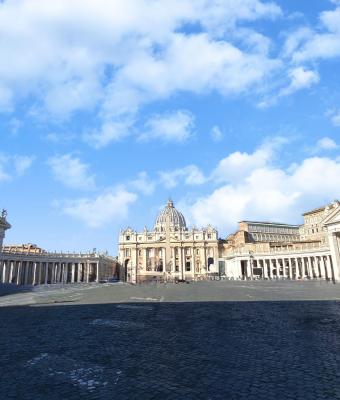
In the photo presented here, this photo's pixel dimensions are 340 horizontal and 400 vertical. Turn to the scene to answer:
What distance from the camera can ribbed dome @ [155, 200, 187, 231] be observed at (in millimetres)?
162500

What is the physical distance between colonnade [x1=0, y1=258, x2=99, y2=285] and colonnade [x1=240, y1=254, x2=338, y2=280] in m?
46.0

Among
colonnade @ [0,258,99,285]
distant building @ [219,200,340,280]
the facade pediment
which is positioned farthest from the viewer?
colonnade @ [0,258,99,285]

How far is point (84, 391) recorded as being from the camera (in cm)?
707

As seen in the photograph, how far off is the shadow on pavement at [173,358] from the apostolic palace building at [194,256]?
142 ft

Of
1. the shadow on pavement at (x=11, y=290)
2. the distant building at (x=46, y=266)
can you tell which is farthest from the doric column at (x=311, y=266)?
the distant building at (x=46, y=266)

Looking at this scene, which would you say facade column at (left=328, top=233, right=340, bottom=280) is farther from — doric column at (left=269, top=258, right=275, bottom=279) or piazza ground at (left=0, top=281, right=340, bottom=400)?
doric column at (left=269, top=258, right=275, bottom=279)

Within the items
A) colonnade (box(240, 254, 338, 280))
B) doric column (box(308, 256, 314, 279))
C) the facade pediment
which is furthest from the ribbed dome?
the facade pediment

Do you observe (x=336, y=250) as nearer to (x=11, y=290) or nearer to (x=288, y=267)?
(x=11, y=290)

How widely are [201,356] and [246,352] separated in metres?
1.31

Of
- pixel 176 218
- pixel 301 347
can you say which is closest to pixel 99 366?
pixel 301 347

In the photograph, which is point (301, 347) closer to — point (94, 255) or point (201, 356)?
point (201, 356)

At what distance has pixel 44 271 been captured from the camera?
102 metres

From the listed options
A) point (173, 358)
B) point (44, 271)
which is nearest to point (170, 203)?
point (44, 271)

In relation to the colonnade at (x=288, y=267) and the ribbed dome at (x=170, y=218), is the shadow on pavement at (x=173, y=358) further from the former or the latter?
the ribbed dome at (x=170, y=218)
